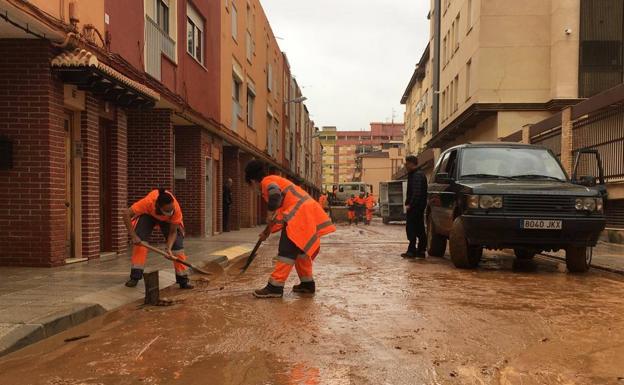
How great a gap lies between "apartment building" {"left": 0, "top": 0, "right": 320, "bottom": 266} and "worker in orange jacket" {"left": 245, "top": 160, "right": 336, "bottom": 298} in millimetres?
3379

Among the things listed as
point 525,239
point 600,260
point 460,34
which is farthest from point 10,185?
point 460,34

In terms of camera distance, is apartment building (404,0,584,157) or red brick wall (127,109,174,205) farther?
apartment building (404,0,584,157)

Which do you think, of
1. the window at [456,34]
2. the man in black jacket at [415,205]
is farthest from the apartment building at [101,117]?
the window at [456,34]

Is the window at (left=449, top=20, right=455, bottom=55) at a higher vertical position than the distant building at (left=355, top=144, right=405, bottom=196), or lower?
higher

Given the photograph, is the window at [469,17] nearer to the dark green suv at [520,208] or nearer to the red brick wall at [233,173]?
the red brick wall at [233,173]

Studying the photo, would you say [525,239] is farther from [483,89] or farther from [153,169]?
[483,89]

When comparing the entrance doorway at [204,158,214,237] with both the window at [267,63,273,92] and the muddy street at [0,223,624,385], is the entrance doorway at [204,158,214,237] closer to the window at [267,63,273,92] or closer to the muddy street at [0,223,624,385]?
the muddy street at [0,223,624,385]

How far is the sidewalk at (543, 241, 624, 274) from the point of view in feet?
28.8

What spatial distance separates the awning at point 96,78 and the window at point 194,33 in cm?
Answer: 507

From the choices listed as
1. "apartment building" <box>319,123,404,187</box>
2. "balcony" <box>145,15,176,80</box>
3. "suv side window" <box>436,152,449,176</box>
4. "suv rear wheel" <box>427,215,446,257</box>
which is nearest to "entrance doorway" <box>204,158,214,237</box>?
"balcony" <box>145,15,176,80</box>

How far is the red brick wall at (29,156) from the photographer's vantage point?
8047 mm

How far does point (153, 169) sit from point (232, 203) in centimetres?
807

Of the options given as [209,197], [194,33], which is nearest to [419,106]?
[209,197]

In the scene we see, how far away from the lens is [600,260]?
983cm
